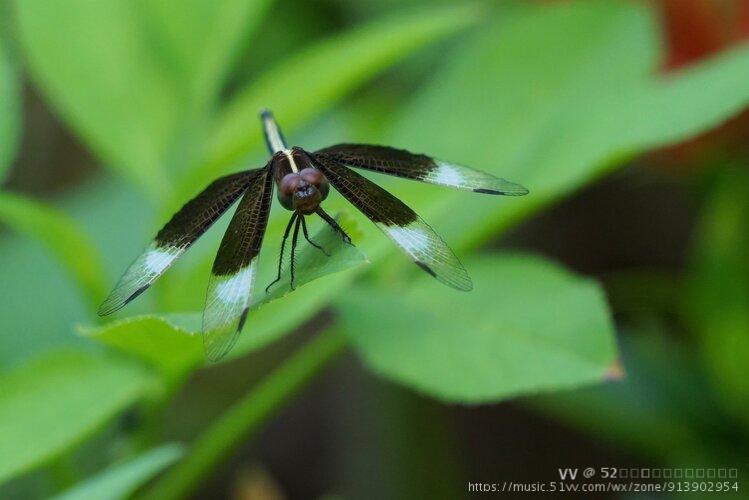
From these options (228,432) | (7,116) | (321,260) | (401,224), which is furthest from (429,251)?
(7,116)

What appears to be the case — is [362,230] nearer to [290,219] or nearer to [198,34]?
[290,219]

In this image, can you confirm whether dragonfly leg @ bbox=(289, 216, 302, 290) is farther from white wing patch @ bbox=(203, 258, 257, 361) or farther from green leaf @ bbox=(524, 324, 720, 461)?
green leaf @ bbox=(524, 324, 720, 461)

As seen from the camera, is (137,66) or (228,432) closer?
(228,432)

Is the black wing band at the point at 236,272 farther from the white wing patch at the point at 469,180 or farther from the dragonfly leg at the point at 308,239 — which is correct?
the white wing patch at the point at 469,180

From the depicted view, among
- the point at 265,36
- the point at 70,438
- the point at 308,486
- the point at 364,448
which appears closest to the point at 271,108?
the point at 70,438

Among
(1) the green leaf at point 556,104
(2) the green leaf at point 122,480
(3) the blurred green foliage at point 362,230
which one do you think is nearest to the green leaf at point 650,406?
(3) the blurred green foliage at point 362,230

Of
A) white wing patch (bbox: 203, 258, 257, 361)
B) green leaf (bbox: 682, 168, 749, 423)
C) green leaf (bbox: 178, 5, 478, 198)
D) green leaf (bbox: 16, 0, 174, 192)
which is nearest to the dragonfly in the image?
white wing patch (bbox: 203, 258, 257, 361)

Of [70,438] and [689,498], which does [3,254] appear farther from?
[689,498]
